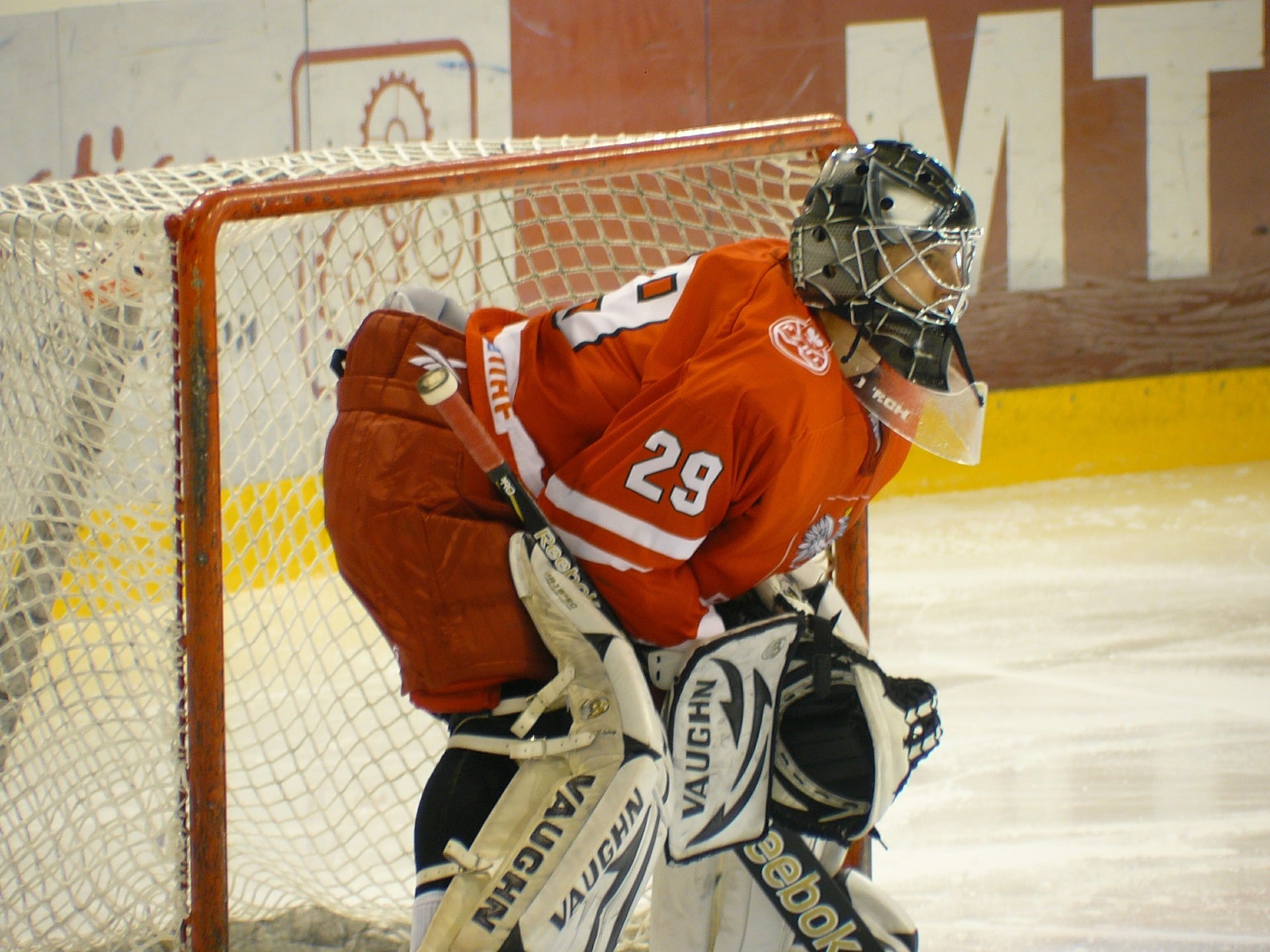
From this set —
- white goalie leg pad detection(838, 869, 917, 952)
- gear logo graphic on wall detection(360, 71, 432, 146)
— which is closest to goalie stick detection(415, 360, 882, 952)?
white goalie leg pad detection(838, 869, 917, 952)

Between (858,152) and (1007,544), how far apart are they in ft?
8.67

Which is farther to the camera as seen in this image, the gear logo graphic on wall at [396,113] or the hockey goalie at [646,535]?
the gear logo graphic on wall at [396,113]

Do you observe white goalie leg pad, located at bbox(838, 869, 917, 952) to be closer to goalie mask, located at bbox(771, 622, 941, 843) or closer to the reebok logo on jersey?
goalie mask, located at bbox(771, 622, 941, 843)

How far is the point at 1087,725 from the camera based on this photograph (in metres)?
2.29

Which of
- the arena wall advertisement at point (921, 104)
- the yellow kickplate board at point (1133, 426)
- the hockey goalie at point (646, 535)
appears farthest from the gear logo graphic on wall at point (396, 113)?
the hockey goalie at point (646, 535)

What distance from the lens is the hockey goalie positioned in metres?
1.08

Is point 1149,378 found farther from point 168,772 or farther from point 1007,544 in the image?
point 168,772

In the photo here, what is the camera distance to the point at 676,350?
3.78ft

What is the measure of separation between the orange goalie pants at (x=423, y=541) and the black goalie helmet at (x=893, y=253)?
38cm

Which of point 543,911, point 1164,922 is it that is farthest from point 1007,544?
point 543,911

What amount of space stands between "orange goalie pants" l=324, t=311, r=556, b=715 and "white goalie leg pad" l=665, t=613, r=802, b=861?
0.47 feet

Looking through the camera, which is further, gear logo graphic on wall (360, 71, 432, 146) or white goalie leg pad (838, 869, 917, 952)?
gear logo graphic on wall (360, 71, 432, 146)

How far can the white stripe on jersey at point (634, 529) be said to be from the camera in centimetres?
109

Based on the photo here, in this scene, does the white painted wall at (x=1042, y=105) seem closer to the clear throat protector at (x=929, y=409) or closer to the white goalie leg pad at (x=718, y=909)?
the clear throat protector at (x=929, y=409)
